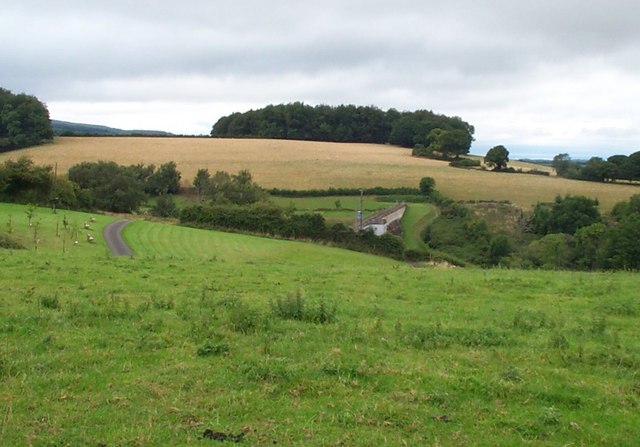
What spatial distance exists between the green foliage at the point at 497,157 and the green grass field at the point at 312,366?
288 ft

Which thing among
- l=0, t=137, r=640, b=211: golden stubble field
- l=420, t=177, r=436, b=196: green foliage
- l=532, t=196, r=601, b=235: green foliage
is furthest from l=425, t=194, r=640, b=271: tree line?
l=420, t=177, r=436, b=196: green foliage

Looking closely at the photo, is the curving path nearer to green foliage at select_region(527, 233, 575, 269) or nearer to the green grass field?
the green grass field

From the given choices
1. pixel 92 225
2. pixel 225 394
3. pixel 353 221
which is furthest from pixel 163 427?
pixel 353 221

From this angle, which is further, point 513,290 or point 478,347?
point 513,290

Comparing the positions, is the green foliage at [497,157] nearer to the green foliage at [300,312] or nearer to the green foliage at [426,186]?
the green foliage at [426,186]

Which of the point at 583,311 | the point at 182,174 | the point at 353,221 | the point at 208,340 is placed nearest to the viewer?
the point at 208,340

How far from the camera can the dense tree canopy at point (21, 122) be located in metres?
106

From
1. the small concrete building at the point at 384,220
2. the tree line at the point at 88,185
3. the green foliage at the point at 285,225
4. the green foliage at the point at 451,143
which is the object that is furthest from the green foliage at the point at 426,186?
the tree line at the point at 88,185

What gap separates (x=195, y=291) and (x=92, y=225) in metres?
38.8

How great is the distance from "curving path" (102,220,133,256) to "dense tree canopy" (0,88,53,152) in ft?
209

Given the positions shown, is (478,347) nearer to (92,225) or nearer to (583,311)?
(583,311)

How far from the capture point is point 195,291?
14391 mm

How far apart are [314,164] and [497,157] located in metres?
30.7

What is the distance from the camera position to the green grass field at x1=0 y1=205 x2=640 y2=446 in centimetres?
622
